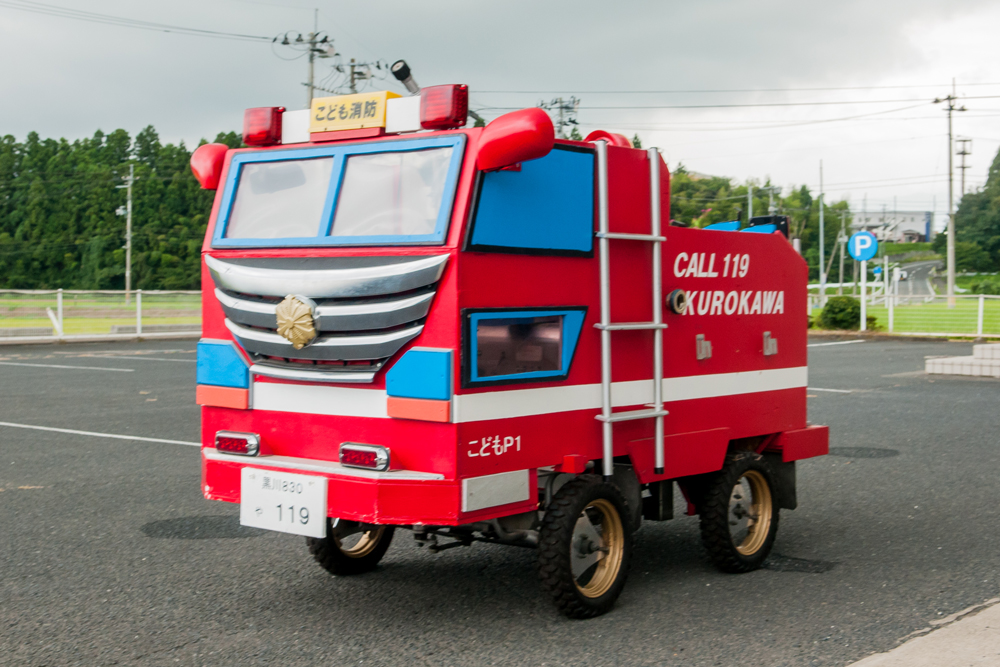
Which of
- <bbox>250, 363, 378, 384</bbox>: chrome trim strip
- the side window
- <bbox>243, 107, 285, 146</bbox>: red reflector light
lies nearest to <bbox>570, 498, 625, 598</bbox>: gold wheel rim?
the side window

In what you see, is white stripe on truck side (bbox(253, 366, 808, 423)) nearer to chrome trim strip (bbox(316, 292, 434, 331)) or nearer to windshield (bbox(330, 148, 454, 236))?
chrome trim strip (bbox(316, 292, 434, 331))

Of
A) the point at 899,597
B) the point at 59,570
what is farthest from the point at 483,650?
the point at 59,570

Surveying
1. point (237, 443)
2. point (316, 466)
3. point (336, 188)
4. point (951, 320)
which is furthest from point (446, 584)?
point (951, 320)

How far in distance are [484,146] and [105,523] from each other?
14.3 feet

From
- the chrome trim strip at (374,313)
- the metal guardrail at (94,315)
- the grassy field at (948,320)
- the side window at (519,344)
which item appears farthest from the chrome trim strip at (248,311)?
the grassy field at (948,320)

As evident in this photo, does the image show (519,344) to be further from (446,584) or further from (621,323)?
(446,584)

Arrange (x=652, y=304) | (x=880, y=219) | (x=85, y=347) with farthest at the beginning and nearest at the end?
(x=880, y=219) < (x=85, y=347) < (x=652, y=304)

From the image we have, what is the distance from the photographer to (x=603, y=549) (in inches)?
200

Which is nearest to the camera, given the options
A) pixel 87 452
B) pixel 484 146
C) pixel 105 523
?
pixel 484 146

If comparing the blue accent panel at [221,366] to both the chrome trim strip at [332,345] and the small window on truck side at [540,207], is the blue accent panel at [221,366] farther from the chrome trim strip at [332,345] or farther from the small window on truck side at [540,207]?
the small window on truck side at [540,207]

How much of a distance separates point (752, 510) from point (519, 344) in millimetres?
2281

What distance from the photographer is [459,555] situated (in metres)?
6.34

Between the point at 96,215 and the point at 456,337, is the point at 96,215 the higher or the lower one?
the higher one

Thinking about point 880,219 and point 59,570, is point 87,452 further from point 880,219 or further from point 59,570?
point 880,219
